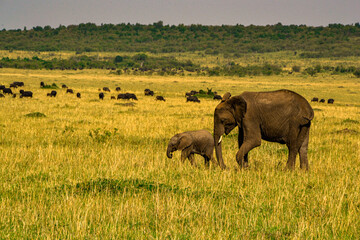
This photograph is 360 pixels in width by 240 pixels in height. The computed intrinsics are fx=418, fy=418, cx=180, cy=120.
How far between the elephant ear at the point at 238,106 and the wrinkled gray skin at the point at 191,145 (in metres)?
1.50

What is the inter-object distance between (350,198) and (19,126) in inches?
526

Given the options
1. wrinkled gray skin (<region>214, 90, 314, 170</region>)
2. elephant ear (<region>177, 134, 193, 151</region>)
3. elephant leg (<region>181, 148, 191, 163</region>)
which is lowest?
elephant leg (<region>181, 148, 191, 163</region>)

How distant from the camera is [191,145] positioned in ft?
32.6

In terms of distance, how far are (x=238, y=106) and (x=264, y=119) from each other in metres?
0.68

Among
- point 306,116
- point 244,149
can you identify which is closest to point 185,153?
point 244,149

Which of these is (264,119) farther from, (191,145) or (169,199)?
(169,199)

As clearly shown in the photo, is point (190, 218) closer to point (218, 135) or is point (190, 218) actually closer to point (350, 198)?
point (350, 198)

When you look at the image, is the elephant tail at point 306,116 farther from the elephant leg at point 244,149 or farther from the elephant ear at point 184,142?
the elephant ear at point 184,142

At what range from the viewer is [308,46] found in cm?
19475

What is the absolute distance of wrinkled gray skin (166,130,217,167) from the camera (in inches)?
385

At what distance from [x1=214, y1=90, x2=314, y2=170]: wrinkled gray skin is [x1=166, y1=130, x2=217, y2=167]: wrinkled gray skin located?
1.05 metres

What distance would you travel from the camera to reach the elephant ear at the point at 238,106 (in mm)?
8703

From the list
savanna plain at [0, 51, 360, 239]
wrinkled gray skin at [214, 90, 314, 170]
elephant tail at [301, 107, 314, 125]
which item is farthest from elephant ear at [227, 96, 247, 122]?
elephant tail at [301, 107, 314, 125]

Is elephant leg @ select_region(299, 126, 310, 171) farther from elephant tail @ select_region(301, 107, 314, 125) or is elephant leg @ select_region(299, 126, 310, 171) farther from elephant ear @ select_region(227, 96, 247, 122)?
elephant ear @ select_region(227, 96, 247, 122)
